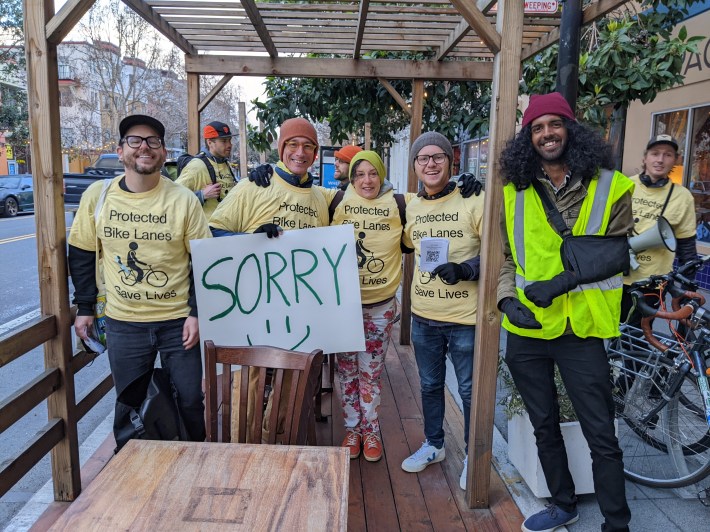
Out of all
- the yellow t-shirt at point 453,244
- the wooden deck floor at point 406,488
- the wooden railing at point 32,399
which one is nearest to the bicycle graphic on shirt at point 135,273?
the wooden railing at point 32,399

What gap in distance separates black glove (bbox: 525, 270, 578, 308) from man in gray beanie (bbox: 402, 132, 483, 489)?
1.90 feet

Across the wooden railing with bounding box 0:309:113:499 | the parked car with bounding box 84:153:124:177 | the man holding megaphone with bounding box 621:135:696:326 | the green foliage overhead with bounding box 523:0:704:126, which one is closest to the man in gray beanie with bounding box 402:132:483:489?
the man holding megaphone with bounding box 621:135:696:326

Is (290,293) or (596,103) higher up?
(596,103)

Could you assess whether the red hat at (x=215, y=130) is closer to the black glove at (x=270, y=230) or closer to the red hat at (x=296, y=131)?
the red hat at (x=296, y=131)

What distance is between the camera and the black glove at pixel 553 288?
203cm

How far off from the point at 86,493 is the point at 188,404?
1.13 meters

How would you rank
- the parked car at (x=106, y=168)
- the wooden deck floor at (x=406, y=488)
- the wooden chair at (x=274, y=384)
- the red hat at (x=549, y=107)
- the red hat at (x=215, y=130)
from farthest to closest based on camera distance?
the parked car at (x=106, y=168), the red hat at (x=215, y=130), the wooden deck floor at (x=406, y=488), the red hat at (x=549, y=107), the wooden chair at (x=274, y=384)

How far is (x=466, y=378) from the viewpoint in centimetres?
286

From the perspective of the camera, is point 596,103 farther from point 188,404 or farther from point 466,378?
point 188,404

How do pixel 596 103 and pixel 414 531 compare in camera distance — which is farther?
pixel 596 103

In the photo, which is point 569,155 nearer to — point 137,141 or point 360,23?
point 137,141

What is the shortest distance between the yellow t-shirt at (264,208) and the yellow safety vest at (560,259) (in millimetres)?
1167

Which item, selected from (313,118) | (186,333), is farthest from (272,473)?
(313,118)

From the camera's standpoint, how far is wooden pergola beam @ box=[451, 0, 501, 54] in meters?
2.32
